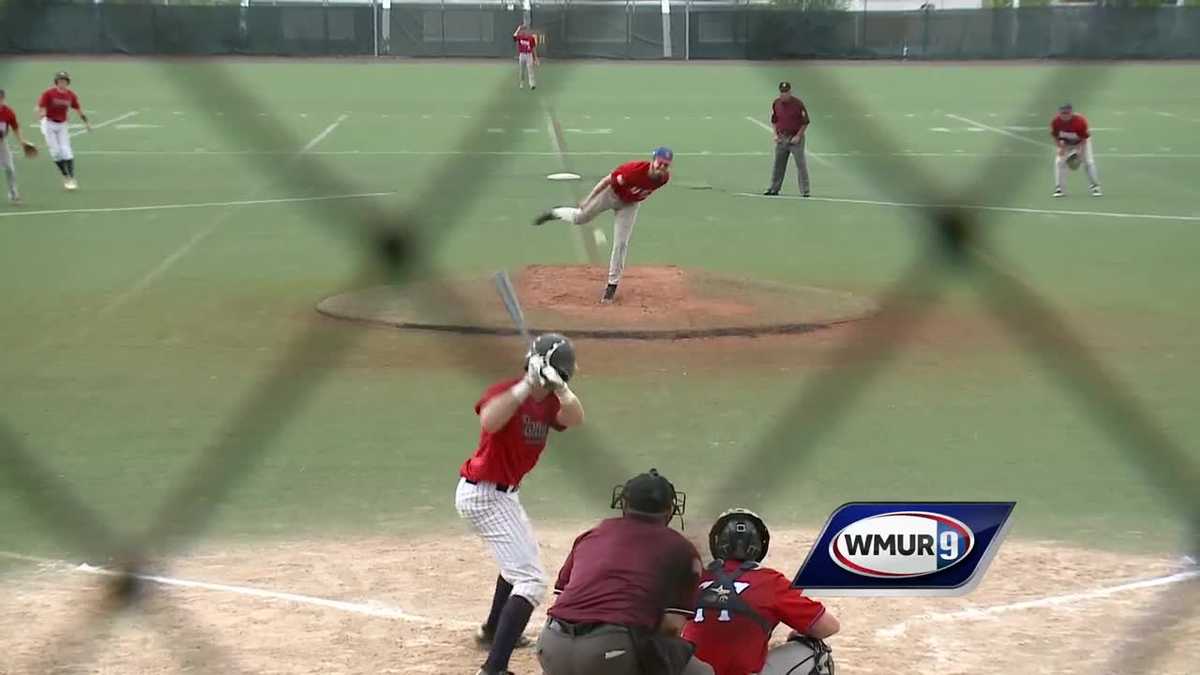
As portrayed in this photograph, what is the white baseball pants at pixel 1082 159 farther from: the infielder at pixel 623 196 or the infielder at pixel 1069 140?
the infielder at pixel 623 196

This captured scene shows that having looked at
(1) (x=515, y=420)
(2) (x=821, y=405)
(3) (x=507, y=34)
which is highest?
(3) (x=507, y=34)

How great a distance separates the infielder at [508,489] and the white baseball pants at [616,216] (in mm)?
6384

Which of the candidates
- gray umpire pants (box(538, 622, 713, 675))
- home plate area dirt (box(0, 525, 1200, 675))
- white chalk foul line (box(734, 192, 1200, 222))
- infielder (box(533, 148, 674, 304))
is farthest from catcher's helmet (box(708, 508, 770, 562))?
white chalk foul line (box(734, 192, 1200, 222))

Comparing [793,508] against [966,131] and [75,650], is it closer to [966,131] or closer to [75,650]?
[75,650]

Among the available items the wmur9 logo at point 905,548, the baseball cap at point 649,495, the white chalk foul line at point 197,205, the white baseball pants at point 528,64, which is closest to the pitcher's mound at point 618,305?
the white baseball pants at point 528,64

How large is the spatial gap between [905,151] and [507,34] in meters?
16.1

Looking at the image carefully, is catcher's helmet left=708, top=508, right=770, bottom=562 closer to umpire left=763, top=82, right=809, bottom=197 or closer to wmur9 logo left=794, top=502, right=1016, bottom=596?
wmur9 logo left=794, top=502, right=1016, bottom=596

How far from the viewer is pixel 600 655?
179 inches

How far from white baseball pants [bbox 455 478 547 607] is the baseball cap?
114 centimetres

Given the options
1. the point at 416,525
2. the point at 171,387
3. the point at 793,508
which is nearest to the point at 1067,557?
the point at 793,508

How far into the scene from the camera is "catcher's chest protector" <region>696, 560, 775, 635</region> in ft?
15.1

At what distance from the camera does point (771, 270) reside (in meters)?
14.3

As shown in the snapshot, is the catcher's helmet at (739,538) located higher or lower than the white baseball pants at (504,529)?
higher

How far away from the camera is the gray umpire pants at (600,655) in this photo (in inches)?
178
